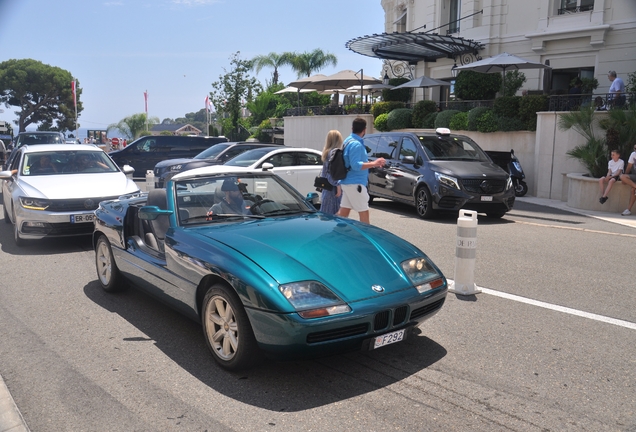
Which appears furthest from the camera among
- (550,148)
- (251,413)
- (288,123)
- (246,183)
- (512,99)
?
(288,123)

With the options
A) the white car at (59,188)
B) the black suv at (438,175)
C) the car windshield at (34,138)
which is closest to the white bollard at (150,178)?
the white car at (59,188)

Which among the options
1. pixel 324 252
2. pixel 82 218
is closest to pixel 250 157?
pixel 82 218

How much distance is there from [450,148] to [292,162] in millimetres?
3612

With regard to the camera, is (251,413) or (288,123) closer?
(251,413)

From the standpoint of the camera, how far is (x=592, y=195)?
1468 cm

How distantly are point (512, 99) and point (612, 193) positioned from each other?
19.2 feet

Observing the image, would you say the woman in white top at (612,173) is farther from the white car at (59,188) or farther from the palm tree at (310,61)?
the palm tree at (310,61)

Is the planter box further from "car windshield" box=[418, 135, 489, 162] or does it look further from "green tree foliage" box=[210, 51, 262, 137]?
"green tree foliage" box=[210, 51, 262, 137]

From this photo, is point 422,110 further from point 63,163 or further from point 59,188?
point 59,188

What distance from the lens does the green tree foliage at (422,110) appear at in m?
22.8

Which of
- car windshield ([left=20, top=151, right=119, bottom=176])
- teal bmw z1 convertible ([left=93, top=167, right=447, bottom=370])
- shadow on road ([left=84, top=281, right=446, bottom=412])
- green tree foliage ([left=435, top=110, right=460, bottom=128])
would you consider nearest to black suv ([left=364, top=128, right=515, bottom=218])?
car windshield ([left=20, top=151, right=119, bottom=176])

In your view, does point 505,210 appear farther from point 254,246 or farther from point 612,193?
point 254,246

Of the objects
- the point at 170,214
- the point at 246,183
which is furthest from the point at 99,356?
the point at 246,183

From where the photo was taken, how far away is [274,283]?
4094mm
